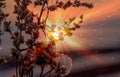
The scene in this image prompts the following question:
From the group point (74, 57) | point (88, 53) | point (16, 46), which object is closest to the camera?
point (16, 46)

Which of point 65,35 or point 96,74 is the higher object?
point 65,35

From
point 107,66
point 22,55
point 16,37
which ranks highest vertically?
point 16,37

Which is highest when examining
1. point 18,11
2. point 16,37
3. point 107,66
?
point 18,11

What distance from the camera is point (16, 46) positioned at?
3.45 meters

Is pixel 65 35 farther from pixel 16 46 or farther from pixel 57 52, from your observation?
pixel 16 46

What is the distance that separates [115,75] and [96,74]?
14.8 inches

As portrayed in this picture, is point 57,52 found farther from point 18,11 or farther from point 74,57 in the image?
point 74,57

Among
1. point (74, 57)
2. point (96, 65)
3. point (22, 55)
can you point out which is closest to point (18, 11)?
point (22, 55)

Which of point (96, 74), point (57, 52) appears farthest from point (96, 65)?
point (57, 52)

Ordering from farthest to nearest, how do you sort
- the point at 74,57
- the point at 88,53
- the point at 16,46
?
the point at 88,53 → the point at 74,57 → the point at 16,46

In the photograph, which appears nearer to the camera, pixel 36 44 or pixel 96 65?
pixel 36 44

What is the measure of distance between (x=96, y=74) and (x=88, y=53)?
520mm

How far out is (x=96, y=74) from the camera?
6723mm

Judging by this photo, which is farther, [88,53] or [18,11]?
[88,53]
